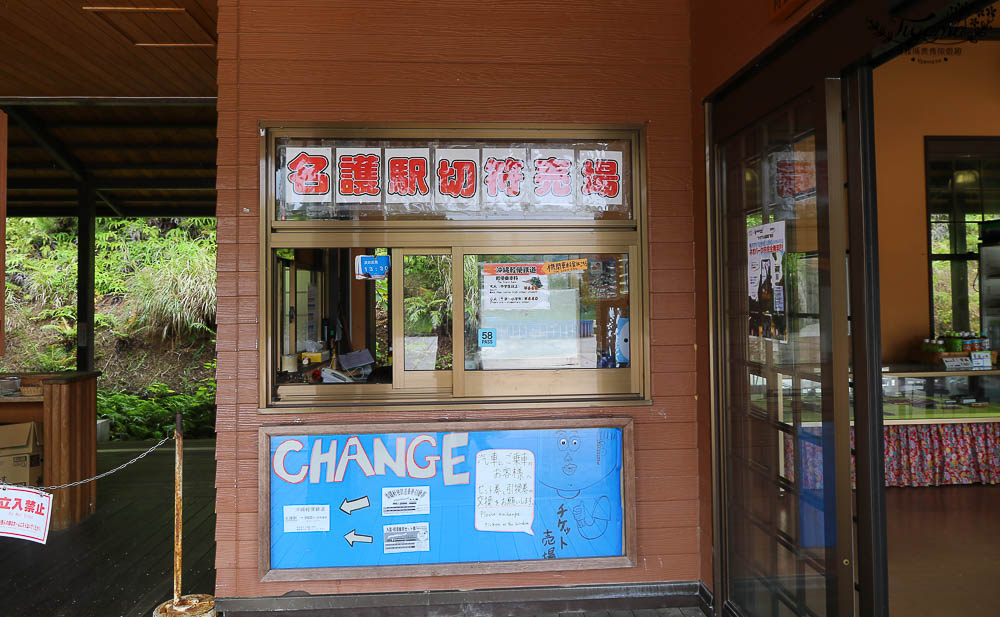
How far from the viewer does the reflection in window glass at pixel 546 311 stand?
318cm

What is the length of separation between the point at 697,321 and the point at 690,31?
5.30ft

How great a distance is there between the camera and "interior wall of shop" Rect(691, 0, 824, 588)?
8.84ft

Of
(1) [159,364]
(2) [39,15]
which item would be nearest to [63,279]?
(1) [159,364]

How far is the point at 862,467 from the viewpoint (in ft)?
6.27

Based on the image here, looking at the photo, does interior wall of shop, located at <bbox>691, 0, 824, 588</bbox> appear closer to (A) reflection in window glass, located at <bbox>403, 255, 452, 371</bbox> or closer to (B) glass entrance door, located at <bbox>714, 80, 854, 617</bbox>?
(B) glass entrance door, located at <bbox>714, 80, 854, 617</bbox>

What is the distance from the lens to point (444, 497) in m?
3.07

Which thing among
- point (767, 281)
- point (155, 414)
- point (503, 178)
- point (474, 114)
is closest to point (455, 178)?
point (503, 178)

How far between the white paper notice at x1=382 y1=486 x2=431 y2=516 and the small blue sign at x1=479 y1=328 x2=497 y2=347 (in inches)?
32.2

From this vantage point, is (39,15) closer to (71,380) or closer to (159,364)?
(71,380)

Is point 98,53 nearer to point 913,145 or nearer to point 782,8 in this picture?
point 782,8

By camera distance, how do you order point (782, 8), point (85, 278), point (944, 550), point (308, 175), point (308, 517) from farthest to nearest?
point (85, 278), point (944, 550), point (308, 175), point (308, 517), point (782, 8)

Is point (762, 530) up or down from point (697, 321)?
down

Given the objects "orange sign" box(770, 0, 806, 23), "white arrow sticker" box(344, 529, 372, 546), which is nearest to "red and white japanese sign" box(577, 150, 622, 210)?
"orange sign" box(770, 0, 806, 23)

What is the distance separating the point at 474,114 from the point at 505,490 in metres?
2.03
